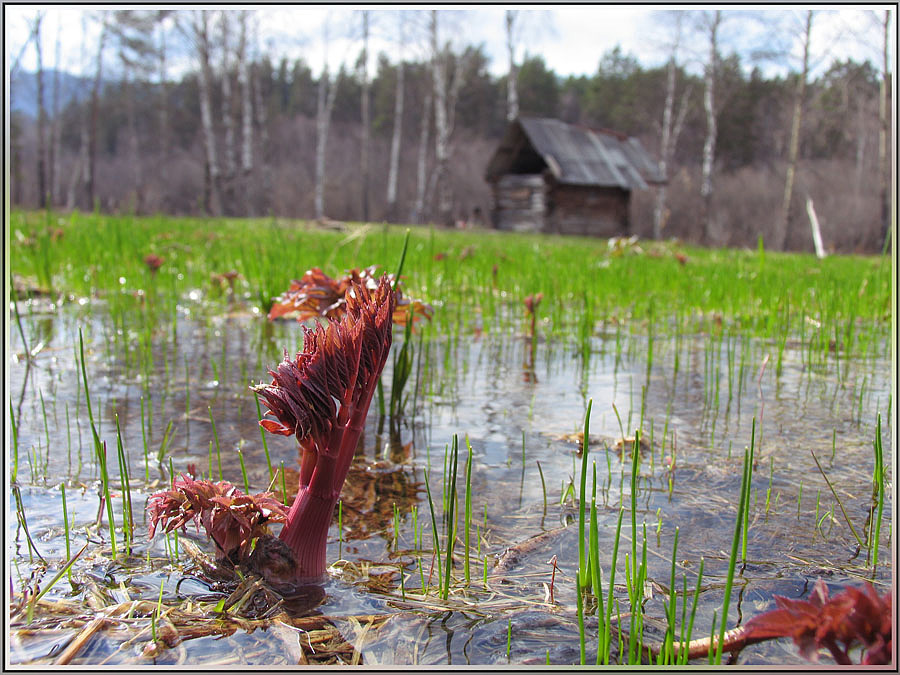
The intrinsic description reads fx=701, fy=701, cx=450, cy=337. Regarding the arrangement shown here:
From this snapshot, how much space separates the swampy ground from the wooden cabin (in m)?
17.9

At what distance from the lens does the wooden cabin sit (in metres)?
21.1

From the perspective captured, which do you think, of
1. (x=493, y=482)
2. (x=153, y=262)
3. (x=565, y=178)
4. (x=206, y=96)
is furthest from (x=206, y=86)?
(x=493, y=482)

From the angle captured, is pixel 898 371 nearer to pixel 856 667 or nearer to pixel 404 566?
pixel 856 667

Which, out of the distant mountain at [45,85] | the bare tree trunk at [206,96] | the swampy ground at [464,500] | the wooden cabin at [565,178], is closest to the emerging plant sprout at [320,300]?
the swampy ground at [464,500]

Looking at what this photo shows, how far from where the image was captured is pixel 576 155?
21.4m

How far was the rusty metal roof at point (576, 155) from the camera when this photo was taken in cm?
2073

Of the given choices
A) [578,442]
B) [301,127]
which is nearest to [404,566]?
[578,442]

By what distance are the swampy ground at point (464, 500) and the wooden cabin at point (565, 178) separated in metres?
17.9

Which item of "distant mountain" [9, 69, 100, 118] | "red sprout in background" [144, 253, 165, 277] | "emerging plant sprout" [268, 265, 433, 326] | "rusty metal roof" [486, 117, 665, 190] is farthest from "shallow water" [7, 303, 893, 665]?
"distant mountain" [9, 69, 100, 118]

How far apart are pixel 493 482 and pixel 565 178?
19300mm

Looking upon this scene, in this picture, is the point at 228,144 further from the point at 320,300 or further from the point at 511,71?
the point at 320,300

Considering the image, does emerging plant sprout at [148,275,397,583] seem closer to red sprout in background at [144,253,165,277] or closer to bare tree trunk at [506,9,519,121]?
red sprout in background at [144,253,165,277]

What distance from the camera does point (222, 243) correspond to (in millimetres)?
8172

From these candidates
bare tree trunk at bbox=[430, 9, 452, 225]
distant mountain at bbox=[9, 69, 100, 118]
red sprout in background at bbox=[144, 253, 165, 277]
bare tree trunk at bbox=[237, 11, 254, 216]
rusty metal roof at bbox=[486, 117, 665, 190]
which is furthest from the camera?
distant mountain at bbox=[9, 69, 100, 118]
